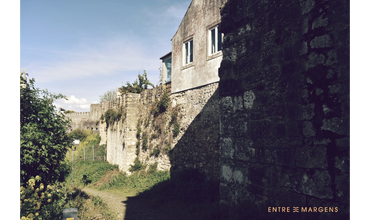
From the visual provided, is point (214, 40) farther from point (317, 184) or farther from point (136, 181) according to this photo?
point (136, 181)

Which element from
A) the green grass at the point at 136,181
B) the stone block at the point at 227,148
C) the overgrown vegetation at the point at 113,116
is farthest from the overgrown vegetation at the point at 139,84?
the stone block at the point at 227,148

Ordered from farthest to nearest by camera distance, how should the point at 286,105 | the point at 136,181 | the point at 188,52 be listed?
1. the point at 136,181
2. the point at 188,52
3. the point at 286,105

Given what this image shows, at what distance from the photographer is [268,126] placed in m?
2.87

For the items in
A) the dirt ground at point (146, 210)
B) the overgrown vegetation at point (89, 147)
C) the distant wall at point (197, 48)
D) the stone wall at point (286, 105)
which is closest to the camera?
the stone wall at point (286, 105)

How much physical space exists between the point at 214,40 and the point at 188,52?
191 cm

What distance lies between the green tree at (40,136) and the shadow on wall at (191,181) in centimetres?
319

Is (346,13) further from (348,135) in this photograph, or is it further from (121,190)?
(121,190)

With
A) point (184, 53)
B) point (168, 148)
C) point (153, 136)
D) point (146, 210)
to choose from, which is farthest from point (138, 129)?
point (146, 210)

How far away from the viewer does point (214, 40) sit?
31.6ft

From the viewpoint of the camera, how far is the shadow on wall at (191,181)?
8.07m

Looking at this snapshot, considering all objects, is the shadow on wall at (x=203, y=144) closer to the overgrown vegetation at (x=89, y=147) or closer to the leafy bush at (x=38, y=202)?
the leafy bush at (x=38, y=202)

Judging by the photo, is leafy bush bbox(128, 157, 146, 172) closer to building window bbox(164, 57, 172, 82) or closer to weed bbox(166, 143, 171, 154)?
weed bbox(166, 143, 171, 154)

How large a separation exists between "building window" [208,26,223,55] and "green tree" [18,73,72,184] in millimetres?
6238

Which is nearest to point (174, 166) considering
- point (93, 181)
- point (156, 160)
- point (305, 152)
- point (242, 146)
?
point (156, 160)
